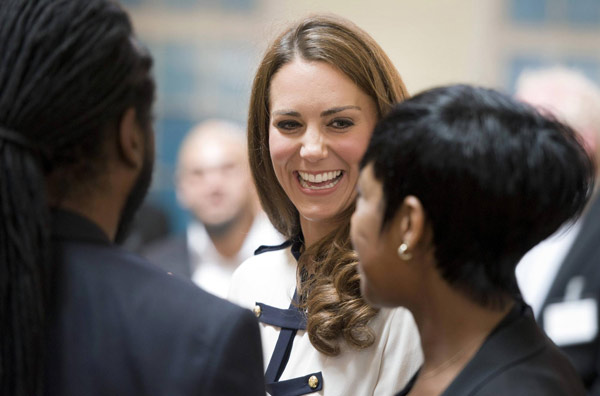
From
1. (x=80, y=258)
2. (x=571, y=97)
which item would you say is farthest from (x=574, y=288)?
(x=80, y=258)

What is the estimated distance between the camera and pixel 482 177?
3.79 ft

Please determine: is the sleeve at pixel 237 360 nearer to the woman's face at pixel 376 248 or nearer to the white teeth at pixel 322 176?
the woman's face at pixel 376 248

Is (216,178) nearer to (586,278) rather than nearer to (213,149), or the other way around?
(213,149)

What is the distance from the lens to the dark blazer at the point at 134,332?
1.13 metres

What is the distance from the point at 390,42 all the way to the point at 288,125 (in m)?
6.18

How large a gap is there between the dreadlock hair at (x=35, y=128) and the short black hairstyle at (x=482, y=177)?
0.48 metres

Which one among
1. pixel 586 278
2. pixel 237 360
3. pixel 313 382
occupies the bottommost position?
pixel 586 278

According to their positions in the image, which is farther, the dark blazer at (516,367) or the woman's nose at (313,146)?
Answer: the woman's nose at (313,146)

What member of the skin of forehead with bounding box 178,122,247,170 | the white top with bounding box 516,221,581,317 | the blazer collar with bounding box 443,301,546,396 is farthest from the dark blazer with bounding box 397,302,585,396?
the skin of forehead with bounding box 178,122,247,170

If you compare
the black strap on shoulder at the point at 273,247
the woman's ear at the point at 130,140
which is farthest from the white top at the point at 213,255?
the woman's ear at the point at 130,140

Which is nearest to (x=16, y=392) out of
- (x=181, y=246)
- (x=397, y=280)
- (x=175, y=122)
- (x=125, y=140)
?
(x=125, y=140)

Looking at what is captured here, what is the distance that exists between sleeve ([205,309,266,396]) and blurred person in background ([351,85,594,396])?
0.26 meters

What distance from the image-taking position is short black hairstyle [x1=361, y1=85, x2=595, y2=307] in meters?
1.17

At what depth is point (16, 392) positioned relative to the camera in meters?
1.11
